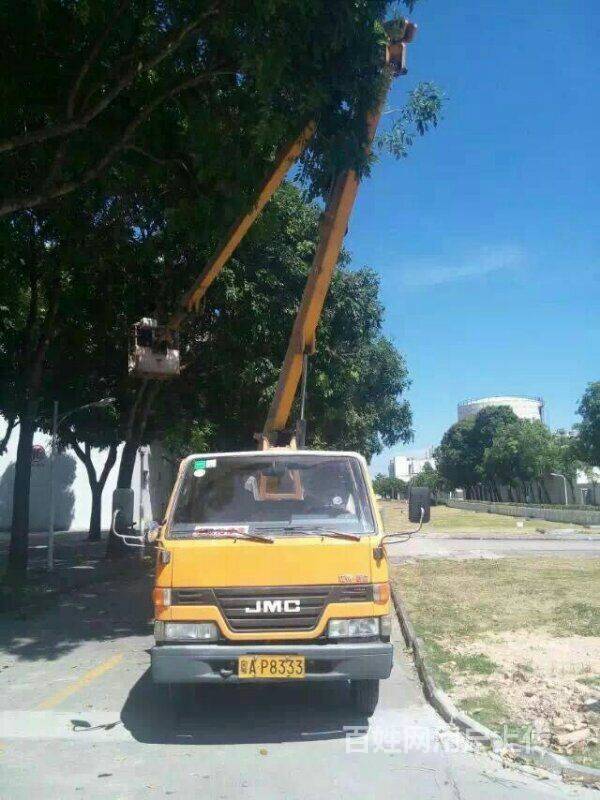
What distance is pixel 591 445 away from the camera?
160 feet

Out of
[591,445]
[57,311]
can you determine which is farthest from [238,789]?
[591,445]

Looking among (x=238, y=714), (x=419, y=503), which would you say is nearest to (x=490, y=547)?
(x=419, y=503)

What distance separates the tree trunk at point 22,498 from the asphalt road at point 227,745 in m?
7.42

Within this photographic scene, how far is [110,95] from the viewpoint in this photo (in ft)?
29.0

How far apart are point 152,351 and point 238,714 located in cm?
737

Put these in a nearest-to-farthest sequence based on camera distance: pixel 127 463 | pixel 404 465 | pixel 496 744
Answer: pixel 496 744
pixel 127 463
pixel 404 465

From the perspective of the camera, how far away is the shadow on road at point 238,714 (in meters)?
5.93

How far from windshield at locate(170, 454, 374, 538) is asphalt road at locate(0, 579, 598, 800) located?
1606 mm

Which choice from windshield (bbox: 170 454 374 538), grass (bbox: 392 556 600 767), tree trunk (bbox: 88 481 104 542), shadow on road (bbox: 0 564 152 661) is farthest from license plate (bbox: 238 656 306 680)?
tree trunk (bbox: 88 481 104 542)

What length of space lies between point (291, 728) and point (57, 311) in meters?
10.8

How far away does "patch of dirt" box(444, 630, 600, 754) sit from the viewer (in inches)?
234

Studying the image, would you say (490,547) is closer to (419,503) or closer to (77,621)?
(77,621)

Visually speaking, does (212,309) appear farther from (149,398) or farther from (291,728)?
(291,728)

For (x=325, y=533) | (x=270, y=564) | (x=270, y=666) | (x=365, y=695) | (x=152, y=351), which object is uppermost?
(x=152, y=351)
